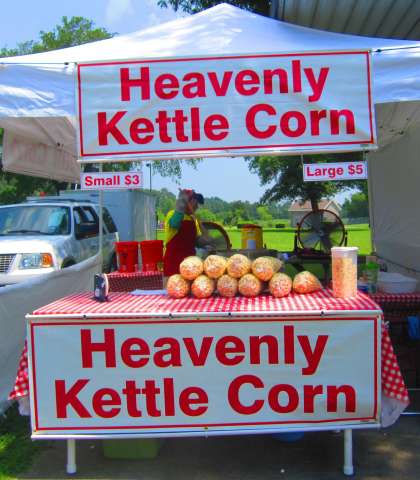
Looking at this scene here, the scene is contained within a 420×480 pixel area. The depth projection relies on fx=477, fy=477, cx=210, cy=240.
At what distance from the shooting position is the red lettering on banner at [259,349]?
306 centimetres

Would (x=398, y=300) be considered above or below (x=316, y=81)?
below

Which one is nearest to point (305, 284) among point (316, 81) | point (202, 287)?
point (202, 287)

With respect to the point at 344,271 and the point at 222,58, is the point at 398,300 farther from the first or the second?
the point at 222,58

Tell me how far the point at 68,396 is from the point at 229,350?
3.58ft

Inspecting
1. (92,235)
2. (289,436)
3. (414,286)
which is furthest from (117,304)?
(92,235)

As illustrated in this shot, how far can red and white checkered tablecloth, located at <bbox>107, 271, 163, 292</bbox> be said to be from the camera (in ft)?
18.4

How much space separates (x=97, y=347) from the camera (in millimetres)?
3100

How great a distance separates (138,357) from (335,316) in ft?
4.23

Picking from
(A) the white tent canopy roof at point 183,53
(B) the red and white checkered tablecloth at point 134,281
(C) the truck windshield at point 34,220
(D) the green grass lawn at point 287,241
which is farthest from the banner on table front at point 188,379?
(D) the green grass lawn at point 287,241

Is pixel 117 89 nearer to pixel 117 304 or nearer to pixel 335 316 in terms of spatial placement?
pixel 117 304

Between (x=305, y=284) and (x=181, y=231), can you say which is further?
(x=181, y=231)

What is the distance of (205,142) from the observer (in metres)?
3.43

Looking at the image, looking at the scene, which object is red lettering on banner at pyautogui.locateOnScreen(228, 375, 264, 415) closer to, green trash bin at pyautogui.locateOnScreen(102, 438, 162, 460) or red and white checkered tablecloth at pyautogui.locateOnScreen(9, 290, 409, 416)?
red and white checkered tablecloth at pyautogui.locateOnScreen(9, 290, 409, 416)

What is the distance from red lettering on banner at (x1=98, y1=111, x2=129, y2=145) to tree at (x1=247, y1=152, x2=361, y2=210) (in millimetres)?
10025
